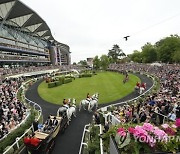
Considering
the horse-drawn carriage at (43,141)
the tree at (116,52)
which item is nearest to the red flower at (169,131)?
the horse-drawn carriage at (43,141)

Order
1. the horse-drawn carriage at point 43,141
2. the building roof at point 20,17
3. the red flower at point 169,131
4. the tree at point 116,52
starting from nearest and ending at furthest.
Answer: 1. the red flower at point 169,131
2. the horse-drawn carriage at point 43,141
3. the building roof at point 20,17
4. the tree at point 116,52

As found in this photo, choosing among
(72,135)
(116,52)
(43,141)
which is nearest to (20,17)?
(72,135)

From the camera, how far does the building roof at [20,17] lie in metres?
49.1

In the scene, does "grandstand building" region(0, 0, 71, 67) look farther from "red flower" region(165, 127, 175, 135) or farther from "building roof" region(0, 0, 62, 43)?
"red flower" region(165, 127, 175, 135)

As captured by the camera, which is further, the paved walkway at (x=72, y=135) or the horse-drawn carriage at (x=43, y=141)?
the paved walkway at (x=72, y=135)

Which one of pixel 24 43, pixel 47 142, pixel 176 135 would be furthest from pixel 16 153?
pixel 24 43

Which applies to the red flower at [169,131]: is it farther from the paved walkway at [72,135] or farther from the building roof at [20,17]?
the building roof at [20,17]

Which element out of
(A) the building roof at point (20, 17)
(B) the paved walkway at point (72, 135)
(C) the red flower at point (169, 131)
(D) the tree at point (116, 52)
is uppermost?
(A) the building roof at point (20, 17)

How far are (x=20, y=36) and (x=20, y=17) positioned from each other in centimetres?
884

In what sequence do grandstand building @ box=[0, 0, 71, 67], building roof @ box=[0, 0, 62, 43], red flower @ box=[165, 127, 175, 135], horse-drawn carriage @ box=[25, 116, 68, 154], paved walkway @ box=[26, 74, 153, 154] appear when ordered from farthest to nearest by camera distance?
grandstand building @ box=[0, 0, 71, 67] < building roof @ box=[0, 0, 62, 43] < paved walkway @ box=[26, 74, 153, 154] < horse-drawn carriage @ box=[25, 116, 68, 154] < red flower @ box=[165, 127, 175, 135]

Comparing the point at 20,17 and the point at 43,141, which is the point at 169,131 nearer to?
the point at 43,141

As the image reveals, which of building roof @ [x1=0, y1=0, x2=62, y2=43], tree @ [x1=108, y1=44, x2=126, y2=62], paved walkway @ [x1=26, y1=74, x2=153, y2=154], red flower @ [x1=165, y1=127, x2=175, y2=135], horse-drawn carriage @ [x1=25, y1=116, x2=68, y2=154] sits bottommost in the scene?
paved walkway @ [x1=26, y1=74, x2=153, y2=154]

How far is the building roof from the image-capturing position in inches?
1933

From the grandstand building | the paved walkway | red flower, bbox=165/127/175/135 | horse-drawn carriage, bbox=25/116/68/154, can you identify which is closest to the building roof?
the grandstand building
